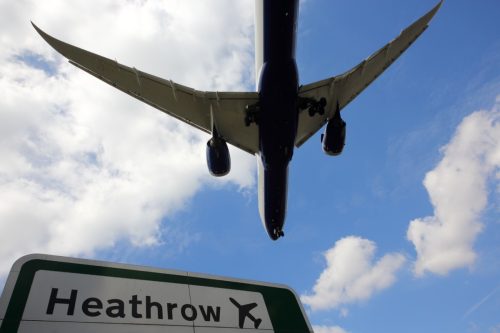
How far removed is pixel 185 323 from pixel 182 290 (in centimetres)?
31

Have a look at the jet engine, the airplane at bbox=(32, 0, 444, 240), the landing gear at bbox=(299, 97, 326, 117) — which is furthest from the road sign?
the jet engine

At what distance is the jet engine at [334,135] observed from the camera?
55.5 ft

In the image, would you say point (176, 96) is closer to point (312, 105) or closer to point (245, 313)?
point (312, 105)

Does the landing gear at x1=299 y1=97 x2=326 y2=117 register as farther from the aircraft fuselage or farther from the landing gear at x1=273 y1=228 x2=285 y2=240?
the landing gear at x1=273 y1=228 x2=285 y2=240

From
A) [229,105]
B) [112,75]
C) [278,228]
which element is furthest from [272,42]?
[278,228]

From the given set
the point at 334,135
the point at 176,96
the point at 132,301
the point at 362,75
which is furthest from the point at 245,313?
the point at 362,75

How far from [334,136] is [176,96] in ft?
24.5

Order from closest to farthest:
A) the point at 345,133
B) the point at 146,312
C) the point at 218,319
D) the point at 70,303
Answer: the point at 70,303
the point at 146,312
the point at 218,319
the point at 345,133

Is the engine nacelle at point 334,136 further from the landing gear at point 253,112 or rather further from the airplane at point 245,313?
the airplane at point 245,313

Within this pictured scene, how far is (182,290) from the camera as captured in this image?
11.5ft

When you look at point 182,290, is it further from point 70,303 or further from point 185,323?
point 70,303

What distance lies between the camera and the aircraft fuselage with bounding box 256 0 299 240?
13828mm

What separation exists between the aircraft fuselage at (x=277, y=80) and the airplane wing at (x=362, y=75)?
2.64m

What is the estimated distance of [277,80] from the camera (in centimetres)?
1448
